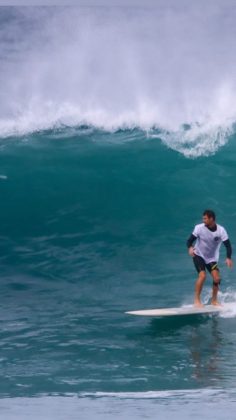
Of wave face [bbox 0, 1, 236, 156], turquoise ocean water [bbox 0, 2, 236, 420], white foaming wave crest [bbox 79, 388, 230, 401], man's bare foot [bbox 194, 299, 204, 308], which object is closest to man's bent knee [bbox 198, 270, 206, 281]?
man's bare foot [bbox 194, 299, 204, 308]

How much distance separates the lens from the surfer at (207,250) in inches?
237

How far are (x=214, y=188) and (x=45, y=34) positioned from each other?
12.0ft

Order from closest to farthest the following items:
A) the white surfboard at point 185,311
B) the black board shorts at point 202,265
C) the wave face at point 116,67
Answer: the white surfboard at point 185,311 < the black board shorts at point 202,265 < the wave face at point 116,67

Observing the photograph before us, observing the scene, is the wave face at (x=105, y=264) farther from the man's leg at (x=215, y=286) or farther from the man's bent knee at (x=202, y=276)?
the man's bent knee at (x=202, y=276)

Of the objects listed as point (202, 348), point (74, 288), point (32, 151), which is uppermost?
point (32, 151)

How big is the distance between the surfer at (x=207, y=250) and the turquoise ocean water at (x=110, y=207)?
288 mm

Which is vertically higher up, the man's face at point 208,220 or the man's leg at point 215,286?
the man's face at point 208,220

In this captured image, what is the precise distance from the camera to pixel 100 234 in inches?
319

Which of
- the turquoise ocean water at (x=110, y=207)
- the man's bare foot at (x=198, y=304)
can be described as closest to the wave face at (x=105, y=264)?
the turquoise ocean water at (x=110, y=207)

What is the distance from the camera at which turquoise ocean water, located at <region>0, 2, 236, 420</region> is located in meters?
4.59

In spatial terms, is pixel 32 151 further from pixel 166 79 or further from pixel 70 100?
pixel 166 79

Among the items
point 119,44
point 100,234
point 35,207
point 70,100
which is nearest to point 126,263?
point 100,234

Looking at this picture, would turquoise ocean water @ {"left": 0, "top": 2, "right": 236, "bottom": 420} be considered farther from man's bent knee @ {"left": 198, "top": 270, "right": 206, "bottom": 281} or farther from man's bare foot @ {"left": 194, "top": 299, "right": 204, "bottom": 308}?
man's bent knee @ {"left": 198, "top": 270, "right": 206, "bottom": 281}

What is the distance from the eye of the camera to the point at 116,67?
10.7 metres
